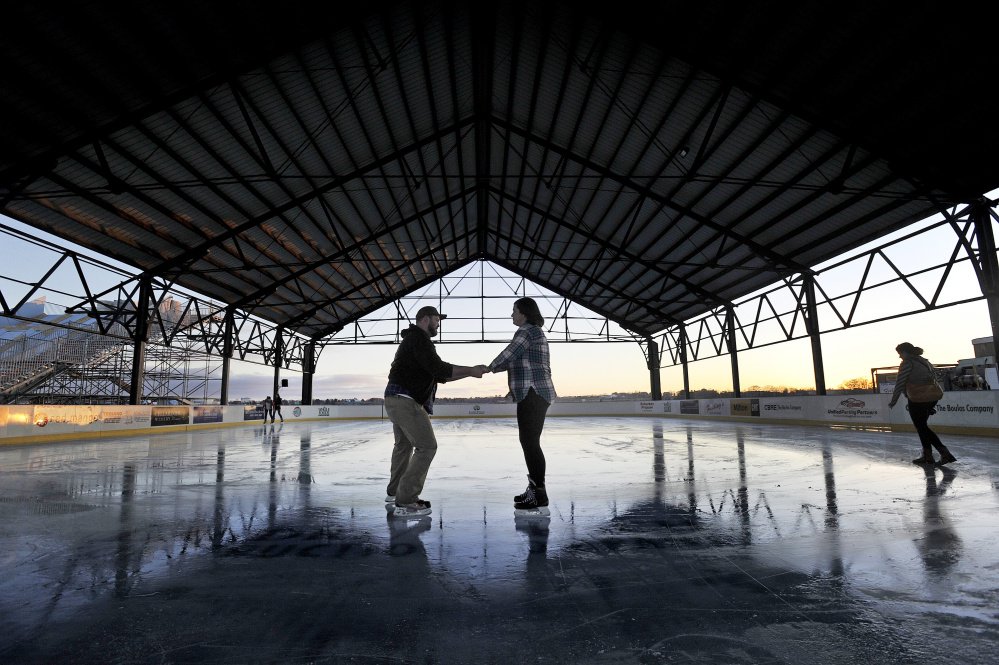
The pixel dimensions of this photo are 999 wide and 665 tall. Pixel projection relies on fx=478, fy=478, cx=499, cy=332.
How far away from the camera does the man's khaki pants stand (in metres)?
3.74

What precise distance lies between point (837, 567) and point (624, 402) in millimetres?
33223

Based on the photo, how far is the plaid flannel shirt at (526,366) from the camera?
12.9ft

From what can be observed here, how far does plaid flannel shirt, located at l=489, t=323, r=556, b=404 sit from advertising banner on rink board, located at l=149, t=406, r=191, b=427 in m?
20.2

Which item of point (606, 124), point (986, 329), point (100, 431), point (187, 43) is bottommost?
point (100, 431)

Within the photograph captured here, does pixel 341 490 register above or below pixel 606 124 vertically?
below

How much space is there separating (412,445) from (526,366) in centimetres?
118

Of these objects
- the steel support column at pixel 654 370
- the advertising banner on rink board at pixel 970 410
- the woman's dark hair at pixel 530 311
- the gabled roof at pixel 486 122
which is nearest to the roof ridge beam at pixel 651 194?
the gabled roof at pixel 486 122

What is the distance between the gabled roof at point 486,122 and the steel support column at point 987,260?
0.74 m

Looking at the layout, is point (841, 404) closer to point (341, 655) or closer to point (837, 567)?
point (837, 567)

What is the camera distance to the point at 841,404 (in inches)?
679

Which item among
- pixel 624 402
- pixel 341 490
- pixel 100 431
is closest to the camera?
pixel 341 490

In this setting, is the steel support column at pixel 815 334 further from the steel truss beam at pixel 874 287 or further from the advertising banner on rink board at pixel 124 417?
the advertising banner on rink board at pixel 124 417

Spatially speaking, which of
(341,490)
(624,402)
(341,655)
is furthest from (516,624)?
(624,402)

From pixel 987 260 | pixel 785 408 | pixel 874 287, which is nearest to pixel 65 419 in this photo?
pixel 785 408
